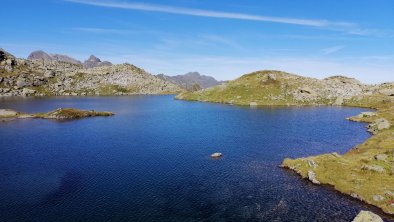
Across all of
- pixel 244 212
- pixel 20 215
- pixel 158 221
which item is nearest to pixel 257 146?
pixel 244 212

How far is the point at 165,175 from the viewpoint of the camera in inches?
3108

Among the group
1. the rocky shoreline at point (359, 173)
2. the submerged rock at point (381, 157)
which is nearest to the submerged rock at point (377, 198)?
the rocky shoreline at point (359, 173)

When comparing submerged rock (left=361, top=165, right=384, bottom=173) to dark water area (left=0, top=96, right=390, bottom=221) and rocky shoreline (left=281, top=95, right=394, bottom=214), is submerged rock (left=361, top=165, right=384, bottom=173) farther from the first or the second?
dark water area (left=0, top=96, right=390, bottom=221)

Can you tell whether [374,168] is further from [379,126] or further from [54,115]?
[54,115]

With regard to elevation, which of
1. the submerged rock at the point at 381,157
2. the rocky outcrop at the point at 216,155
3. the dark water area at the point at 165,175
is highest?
the submerged rock at the point at 381,157

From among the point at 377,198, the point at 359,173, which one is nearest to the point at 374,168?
the point at 359,173

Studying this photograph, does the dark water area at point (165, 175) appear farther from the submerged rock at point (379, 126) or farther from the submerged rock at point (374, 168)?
the submerged rock at point (374, 168)

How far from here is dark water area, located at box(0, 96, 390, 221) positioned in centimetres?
5884

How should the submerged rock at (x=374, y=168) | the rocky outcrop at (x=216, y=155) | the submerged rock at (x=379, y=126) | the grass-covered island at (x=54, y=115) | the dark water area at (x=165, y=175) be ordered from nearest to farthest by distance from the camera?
the dark water area at (x=165, y=175), the submerged rock at (x=374, y=168), the rocky outcrop at (x=216, y=155), the submerged rock at (x=379, y=126), the grass-covered island at (x=54, y=115)

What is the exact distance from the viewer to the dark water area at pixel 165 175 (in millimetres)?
58844

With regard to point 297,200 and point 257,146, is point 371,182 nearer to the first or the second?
point 297,200

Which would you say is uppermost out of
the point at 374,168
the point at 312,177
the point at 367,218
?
the point at 374,168

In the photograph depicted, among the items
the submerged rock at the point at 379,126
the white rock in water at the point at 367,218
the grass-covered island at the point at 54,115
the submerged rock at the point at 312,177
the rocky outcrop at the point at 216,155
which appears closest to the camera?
the white rock in water at the point at 367,218

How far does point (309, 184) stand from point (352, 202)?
11451mm
